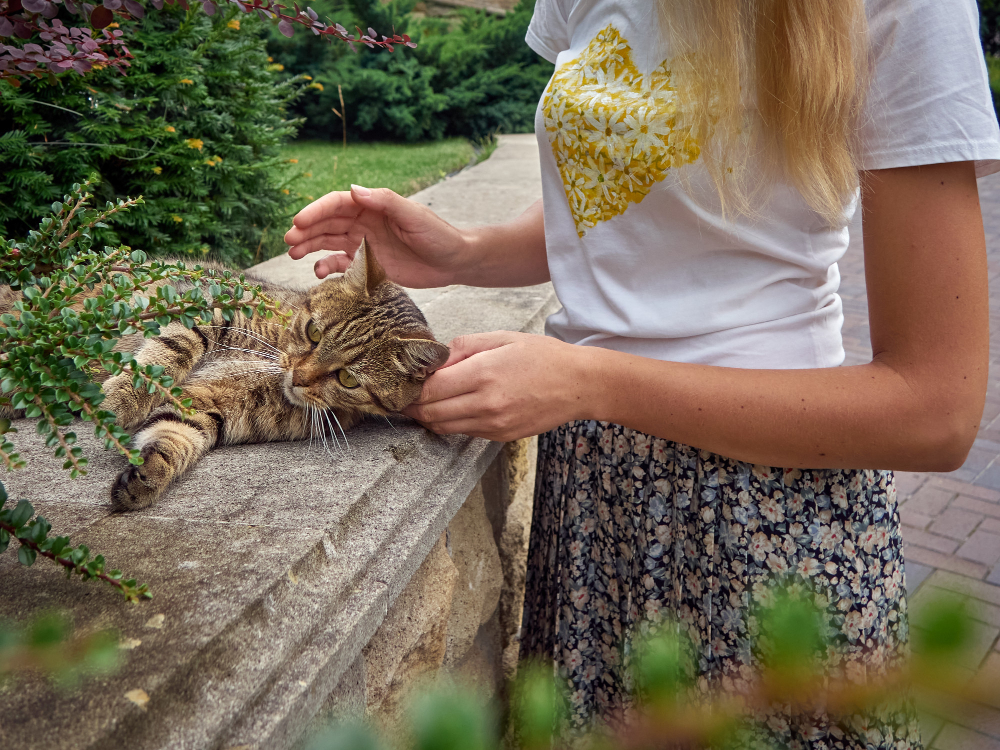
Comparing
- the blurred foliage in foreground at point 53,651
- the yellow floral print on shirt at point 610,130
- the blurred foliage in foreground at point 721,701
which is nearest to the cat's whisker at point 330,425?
the yellow floral print on shirt at point 610,130

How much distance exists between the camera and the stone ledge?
840mm

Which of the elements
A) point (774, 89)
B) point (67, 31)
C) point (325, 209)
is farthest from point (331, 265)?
point (774, 89)

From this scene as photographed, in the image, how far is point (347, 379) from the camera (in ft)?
6.33

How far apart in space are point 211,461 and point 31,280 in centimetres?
55

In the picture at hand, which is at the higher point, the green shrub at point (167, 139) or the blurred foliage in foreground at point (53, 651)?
the green shrub at point (167, 139)

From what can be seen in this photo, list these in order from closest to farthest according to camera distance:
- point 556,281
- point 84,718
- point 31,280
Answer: point 84,718 → point 31,280 → point 556,281

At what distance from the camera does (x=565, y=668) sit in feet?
5.92

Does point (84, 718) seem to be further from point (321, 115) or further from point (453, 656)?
point (321, 115)

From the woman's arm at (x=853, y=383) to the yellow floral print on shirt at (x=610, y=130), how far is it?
1.09 ft

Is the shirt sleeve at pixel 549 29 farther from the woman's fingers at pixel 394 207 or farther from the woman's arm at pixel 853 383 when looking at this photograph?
the woman's arm at pixel 853 383

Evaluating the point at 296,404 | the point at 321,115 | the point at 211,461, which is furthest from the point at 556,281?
the point at 321,115

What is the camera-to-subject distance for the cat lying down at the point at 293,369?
169 cm

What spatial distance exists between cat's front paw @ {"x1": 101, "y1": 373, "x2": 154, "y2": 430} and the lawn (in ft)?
10.8

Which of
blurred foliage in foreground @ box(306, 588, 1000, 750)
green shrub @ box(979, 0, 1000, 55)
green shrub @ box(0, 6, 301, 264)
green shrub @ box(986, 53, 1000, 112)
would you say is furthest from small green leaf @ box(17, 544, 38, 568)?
green shrub @ box(979, 0, 1000, 55)
